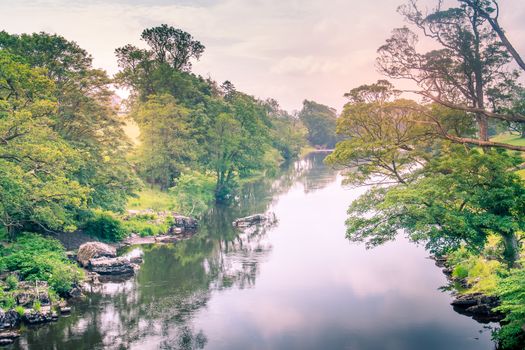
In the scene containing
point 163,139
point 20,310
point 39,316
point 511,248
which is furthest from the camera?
point 163,139

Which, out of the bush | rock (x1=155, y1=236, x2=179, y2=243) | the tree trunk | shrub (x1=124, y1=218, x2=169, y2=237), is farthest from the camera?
shrub (x1=124, y1=218, x2=169, y2=237)

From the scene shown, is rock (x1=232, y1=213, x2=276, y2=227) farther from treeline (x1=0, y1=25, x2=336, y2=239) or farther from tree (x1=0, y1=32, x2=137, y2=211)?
tree (x1=0, y1=32, x2=137, y2=211)

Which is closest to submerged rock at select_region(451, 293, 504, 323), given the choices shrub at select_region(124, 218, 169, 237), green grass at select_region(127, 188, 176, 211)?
shrub at select_region(124, 218, 169, 237)

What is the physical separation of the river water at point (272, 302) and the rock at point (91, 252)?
311 centimetres

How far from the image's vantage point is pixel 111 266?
36625mm

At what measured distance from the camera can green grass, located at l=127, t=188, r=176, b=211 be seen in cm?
5719

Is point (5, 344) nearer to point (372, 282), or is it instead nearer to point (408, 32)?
point (372, 282)

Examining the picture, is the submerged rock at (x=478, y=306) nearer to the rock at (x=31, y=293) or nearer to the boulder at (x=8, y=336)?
the rock at (x=31, y=293)

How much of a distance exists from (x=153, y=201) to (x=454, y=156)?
40.8 meters

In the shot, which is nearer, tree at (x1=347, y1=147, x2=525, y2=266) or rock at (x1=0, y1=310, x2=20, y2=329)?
tree at (x1=347, y1=147, x2=525, y2=266)

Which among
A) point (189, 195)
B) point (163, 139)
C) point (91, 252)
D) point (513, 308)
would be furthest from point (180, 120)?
point (513, 308)

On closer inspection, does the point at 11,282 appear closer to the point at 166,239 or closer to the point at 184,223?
the point at 166,239

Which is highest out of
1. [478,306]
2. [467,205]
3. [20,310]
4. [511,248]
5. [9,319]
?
[467,205]

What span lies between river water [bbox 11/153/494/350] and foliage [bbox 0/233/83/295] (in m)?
1.95
